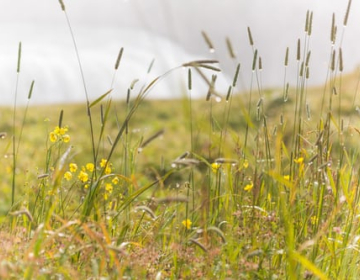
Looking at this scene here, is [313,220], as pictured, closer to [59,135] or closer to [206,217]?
[206,217]

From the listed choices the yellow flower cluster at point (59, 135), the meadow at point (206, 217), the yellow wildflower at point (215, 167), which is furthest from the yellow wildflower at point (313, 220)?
the yellow flower cluster at point (59, 135)

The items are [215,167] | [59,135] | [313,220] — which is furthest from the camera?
[59,135]

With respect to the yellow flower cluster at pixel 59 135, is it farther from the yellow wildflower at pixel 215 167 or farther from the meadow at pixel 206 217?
the yellow wildflower at pixel 215 167

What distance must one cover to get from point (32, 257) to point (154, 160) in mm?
11509

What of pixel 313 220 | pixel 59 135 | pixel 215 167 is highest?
pixel 59 135

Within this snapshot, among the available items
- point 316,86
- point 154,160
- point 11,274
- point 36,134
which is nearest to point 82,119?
point 36,134

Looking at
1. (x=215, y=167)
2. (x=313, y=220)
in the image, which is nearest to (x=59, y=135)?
(x=215, y=167)

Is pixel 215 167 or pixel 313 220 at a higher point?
pixel 215 167

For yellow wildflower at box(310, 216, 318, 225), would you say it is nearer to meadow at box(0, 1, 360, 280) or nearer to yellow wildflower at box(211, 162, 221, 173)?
meadow at box(0, 1, 360, 280)

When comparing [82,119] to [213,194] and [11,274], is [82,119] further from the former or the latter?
[11,274]

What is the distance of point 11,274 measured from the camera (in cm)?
206

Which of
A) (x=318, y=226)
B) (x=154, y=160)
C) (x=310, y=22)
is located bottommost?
(x=154, y=160)

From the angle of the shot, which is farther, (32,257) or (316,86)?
(316,86)

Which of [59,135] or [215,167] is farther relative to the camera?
[59,135]
